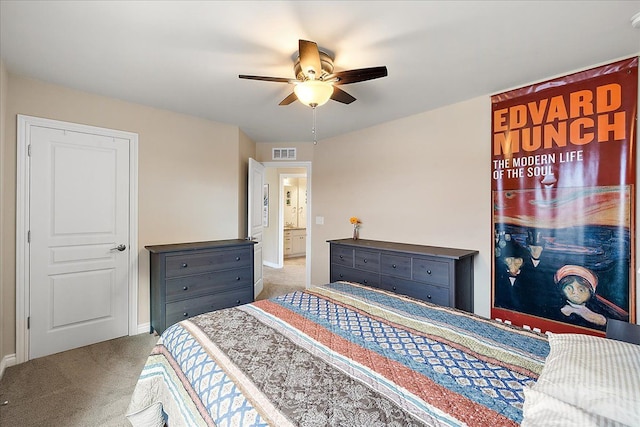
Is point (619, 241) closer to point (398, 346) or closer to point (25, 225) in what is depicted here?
point (398, 346)

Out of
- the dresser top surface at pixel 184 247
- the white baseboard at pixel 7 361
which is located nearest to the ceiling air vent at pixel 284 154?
the dresser top surface at pixel 184 247

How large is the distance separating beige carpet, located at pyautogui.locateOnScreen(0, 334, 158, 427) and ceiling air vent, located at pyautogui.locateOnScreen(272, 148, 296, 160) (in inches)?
121

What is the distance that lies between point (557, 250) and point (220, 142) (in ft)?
12.2

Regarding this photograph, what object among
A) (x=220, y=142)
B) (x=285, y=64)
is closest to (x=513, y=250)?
(x=285, y=64)

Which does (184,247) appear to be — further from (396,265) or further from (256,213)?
(396,265)

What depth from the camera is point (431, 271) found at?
2756 millimetres

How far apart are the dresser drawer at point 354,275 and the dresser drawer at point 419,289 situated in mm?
118

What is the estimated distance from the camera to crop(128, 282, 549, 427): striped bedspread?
0.89 m

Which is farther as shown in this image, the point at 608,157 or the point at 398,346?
the point at 608,157

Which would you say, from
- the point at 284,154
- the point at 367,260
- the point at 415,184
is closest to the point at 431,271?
the point at 367,260

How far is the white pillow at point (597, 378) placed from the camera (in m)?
0.71

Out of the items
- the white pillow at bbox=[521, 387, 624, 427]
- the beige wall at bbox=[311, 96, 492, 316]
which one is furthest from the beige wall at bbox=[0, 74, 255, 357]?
the white pillow at bbox=[521, 387, 624, 427]

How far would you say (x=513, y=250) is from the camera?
2.60 metres

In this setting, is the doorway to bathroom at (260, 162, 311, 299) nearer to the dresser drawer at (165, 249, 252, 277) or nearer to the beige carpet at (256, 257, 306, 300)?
the beige carpet at (256, 257, 306, 300)
